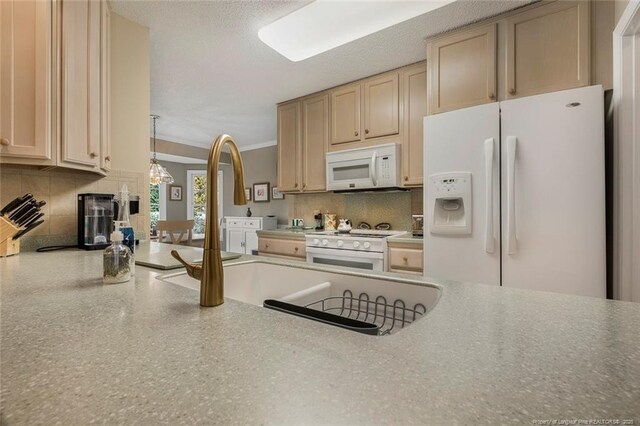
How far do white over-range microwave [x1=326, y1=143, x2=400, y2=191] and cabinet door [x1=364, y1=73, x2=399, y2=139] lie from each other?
19 cm

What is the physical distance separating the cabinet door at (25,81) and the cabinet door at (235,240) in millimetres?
3306

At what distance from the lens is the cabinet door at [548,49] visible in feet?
5.78

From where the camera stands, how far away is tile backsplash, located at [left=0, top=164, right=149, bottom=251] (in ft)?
5.09

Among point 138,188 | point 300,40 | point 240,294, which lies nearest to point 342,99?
point 300,40

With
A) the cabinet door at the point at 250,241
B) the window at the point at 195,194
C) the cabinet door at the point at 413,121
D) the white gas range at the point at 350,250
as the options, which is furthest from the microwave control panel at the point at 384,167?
A: the window at the point at 195,194

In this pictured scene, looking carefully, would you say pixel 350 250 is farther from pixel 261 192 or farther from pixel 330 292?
pixel 261 192

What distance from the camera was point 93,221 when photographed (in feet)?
5.49

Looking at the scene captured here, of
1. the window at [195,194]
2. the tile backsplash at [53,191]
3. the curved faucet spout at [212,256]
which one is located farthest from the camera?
the window at [195,194]

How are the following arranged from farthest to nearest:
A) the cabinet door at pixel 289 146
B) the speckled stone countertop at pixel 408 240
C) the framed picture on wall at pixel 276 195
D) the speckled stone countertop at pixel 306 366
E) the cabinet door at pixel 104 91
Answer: the framed picture on wall at pixel 276 195, the cabinet door at pixel 289 146, the speckled stone countertop at pixel 408 240, the cabinet door at pixel 104 91, the speckled stone countertop at pixel 306 366

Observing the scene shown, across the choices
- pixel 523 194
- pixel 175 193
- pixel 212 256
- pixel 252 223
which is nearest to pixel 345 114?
pixel 523 194

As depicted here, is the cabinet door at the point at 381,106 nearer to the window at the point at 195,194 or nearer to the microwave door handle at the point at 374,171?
the microwave door handle at the point at 374,171

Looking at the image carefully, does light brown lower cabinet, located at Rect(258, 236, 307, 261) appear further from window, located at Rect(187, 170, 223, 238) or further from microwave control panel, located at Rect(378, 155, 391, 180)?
window, located at Rect(187, 170, 223, 238)

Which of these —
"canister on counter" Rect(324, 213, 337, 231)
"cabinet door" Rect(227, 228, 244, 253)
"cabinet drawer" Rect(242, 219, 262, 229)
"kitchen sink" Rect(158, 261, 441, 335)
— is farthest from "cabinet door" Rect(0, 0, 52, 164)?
"cabinet door" Rect(227, 228, 244, 253)

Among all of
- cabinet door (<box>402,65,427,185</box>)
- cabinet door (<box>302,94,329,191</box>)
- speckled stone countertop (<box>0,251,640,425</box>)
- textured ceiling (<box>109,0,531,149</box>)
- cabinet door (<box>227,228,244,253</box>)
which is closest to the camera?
speckled stone countertop (<box>0,251,640,425</box>)
